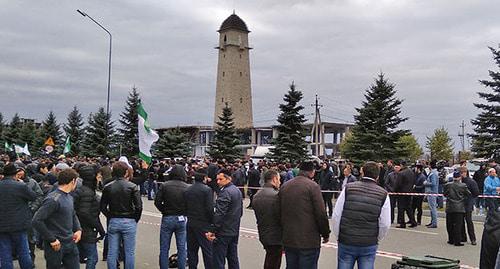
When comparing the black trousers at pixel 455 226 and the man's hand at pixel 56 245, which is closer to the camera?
the man's hand at pixel 56 245

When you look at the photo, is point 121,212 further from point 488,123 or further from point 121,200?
point 488,123

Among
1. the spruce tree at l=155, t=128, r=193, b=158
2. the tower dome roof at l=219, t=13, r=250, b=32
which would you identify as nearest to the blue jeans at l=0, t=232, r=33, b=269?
the spruce tree at l=155, t=128, r=193, b=158

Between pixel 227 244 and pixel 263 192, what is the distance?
3.50ft

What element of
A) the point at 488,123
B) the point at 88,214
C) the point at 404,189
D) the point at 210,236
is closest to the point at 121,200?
the point at 88,214

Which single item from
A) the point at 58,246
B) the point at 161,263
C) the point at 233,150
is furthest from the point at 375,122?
the point at 58,246

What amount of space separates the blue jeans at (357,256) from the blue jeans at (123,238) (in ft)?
10.3

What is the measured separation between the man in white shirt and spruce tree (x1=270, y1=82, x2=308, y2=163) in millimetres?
33764

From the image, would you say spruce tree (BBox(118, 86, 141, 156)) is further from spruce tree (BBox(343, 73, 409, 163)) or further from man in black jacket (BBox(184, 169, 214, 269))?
man in black jacket (BBox(184, 169, 214, 269))

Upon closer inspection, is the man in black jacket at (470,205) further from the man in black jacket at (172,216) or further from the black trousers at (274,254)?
the man in black jacket at (172,216)

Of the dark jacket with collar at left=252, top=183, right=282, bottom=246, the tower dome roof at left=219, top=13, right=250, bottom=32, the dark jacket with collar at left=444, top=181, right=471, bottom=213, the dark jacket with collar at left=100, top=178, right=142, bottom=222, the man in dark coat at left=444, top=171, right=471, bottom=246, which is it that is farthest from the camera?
the tower dome roof at left=219, top=13, right=250, bottom=32

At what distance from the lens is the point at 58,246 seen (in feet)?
21.9

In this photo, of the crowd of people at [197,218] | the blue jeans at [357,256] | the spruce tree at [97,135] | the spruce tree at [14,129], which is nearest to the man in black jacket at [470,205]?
the crowd of people at [197,218]

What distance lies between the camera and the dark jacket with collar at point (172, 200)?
8758 mm

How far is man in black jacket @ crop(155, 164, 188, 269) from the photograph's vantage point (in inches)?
345
